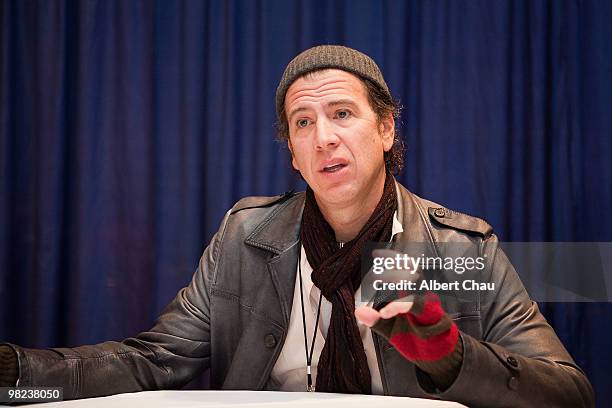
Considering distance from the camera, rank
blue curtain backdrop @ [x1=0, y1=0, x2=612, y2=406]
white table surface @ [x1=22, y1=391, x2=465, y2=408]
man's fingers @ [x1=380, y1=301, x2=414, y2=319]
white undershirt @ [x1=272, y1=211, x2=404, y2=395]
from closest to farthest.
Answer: man's fingers @ [x1=380, y1=301, x2=414, y2=319] < white table surface @ [x1=22, y1=391, x2=465, y2=408] < white undershirt @ [x1=272, y1=211, x2=404, y2=395] < blue curtain backdrop @ [x1=0, y1=0, x2=612, y2=406]

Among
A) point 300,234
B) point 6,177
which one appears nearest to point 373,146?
point 300,234

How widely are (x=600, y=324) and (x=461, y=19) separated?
1.25 meters

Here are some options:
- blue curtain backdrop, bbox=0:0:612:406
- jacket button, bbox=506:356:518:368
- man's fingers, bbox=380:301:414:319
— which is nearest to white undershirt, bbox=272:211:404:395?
jacket button, bbox=506:356:518:368

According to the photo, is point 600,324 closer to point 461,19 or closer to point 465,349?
point 465,349

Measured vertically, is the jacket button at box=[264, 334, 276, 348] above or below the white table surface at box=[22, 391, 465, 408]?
above

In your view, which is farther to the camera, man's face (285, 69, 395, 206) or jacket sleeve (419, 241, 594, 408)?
man's face (285, 69, 395, 206)

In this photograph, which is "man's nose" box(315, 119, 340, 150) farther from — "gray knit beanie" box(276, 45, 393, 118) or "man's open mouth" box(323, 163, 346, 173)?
"gray knit beanie" box(276, 45, 393, 118)

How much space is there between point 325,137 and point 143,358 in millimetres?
755

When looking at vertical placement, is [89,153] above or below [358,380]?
above

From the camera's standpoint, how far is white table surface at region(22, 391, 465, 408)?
1.34 m

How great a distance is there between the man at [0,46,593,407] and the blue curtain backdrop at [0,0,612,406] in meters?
0.57

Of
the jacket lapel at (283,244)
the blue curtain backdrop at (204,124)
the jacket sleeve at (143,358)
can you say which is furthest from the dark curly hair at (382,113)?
the blue curtain backdrop at (204,124)

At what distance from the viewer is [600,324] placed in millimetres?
2121

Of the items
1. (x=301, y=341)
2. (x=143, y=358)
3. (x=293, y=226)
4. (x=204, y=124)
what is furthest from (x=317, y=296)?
(x=204, y=124)
